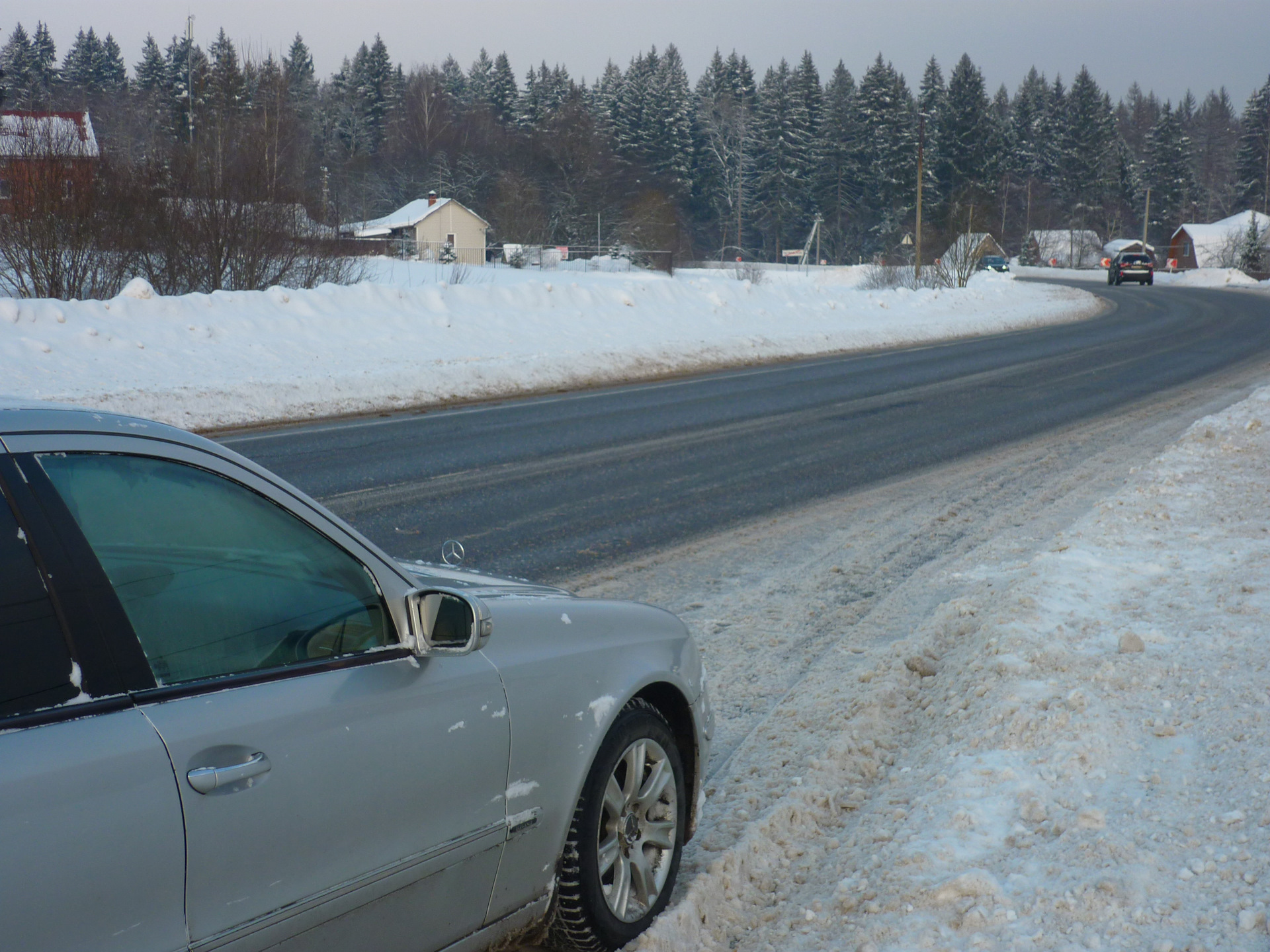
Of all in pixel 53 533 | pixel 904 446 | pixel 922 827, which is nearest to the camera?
pixel 53 533

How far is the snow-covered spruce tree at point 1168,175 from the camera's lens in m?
120

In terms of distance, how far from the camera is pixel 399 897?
2.41 meters

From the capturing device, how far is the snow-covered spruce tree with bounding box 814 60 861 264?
347ft

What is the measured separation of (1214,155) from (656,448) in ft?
499

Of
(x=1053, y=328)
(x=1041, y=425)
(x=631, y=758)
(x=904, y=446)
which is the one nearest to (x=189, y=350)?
(x=904, y=446)

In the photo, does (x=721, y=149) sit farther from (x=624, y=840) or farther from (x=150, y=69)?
(x=624, y=840)

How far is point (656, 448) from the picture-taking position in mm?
11359

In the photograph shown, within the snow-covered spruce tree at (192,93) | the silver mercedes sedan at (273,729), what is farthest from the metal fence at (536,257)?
the silver mercedes sedan at (273,729)

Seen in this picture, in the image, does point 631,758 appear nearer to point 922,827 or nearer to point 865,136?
point 922,827

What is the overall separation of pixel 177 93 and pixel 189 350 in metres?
83.4

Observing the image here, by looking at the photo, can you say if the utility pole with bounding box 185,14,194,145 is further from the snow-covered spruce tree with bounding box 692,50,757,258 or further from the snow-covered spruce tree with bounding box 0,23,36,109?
the snow-covered spruce tree with bounding box 692,50,757,258

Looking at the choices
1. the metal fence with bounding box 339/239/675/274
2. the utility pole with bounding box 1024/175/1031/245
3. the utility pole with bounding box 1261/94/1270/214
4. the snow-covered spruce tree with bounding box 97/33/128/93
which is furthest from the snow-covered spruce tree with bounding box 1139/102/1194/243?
the snow-covered spruce tree with bounding box 97/33/128/93

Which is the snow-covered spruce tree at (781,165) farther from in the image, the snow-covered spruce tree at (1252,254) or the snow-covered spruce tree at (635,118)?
the snow-covered spruce tree at (1252,254)

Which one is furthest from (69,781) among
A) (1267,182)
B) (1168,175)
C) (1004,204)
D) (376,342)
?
(1267,182)
